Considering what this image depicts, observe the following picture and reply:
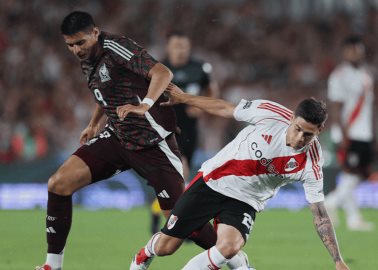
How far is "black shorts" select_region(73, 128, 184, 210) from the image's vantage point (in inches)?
305

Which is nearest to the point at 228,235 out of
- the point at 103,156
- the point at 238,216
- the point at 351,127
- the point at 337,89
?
the point at 238,216

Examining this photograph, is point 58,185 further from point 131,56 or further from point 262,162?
point 262,162

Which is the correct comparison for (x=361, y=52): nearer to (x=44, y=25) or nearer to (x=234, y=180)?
(x=234, y=180)

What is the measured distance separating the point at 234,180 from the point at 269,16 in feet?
42.0

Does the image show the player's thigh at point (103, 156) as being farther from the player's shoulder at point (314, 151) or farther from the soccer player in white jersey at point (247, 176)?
the player's shoulder at point (314, 151)

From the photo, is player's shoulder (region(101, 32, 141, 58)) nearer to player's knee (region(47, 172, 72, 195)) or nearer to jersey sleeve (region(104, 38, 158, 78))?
jersey sleeve (region(104, 38, 158, 78))

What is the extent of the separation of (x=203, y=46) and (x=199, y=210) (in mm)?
11832

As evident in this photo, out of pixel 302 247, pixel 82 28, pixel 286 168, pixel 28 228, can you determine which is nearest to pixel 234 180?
pixel 286 168

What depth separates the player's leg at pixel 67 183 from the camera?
7.57 meters

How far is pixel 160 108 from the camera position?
25.6ft

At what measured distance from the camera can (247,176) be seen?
708cm

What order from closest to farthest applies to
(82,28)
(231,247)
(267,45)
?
(231,247) → (82,28) → (267,45)

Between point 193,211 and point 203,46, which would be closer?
point 193,211

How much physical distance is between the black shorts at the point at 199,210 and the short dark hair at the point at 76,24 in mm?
1475
